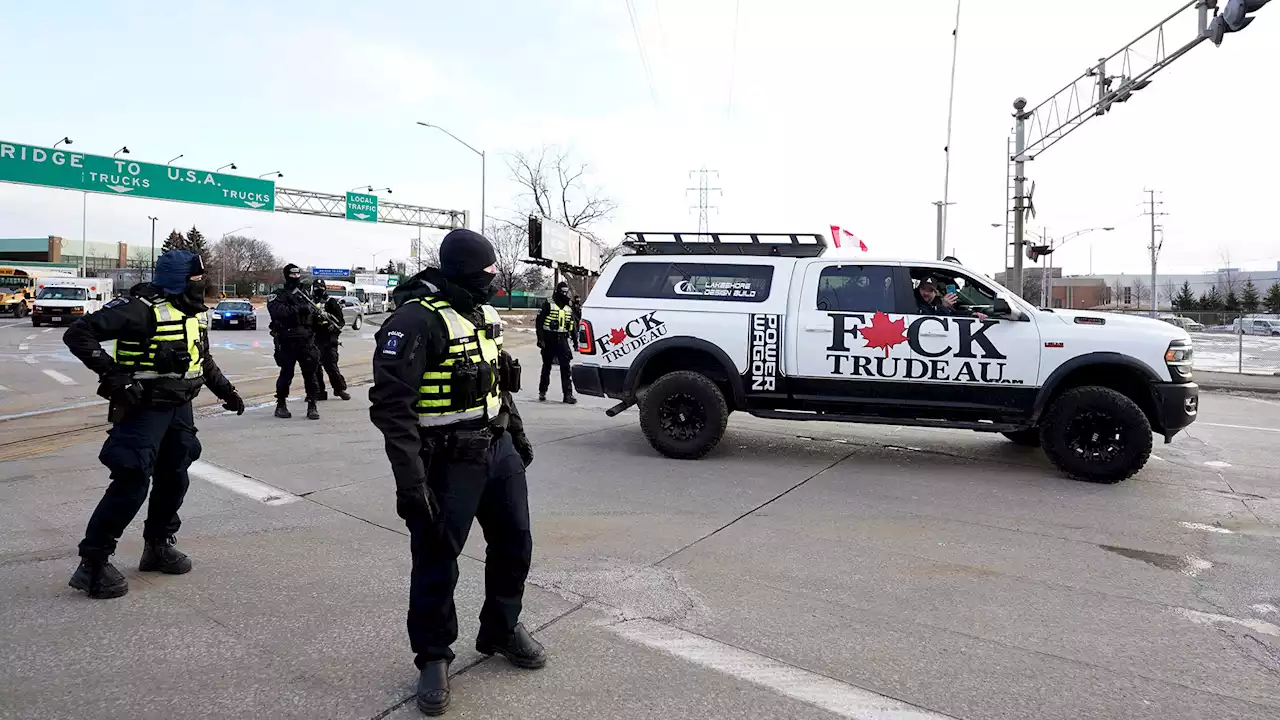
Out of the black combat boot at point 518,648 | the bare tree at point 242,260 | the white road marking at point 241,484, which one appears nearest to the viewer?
the black combat boot at point 518,648

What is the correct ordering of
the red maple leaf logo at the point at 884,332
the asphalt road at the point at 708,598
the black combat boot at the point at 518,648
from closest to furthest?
the asphalt road at the point at 708,598
the black combat boot at the point at 518,648
the red maple leaf logo at the point at 884,332

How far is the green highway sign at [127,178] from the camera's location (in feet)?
102

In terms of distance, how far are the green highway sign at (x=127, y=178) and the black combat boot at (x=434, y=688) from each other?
1434 inches

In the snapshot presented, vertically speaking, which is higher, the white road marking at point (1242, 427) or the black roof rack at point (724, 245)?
the black roof rack at point (724, 245)

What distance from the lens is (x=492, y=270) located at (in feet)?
11.1

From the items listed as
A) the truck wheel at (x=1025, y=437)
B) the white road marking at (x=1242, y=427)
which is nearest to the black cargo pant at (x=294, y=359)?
the truck wheel at (x=1025, y=437)

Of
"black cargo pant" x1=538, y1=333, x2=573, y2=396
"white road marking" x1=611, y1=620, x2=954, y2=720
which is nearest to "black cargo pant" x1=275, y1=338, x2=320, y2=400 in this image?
"black cargo pant" x1=538, y1=333, x2=573, y2=396

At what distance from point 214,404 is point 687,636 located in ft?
31.7

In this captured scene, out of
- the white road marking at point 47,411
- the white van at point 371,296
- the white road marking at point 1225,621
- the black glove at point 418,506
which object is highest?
the white van at point 371,296

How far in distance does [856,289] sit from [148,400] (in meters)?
5.81

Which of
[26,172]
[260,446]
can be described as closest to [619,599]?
[260,446]

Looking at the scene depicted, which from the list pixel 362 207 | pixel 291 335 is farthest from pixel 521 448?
pixel 362 207

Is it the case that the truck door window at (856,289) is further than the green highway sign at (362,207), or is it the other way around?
the green highway sign at (362,207)

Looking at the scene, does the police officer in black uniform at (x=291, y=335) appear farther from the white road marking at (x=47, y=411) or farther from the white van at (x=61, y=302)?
the white van at (x=61, y=302)
